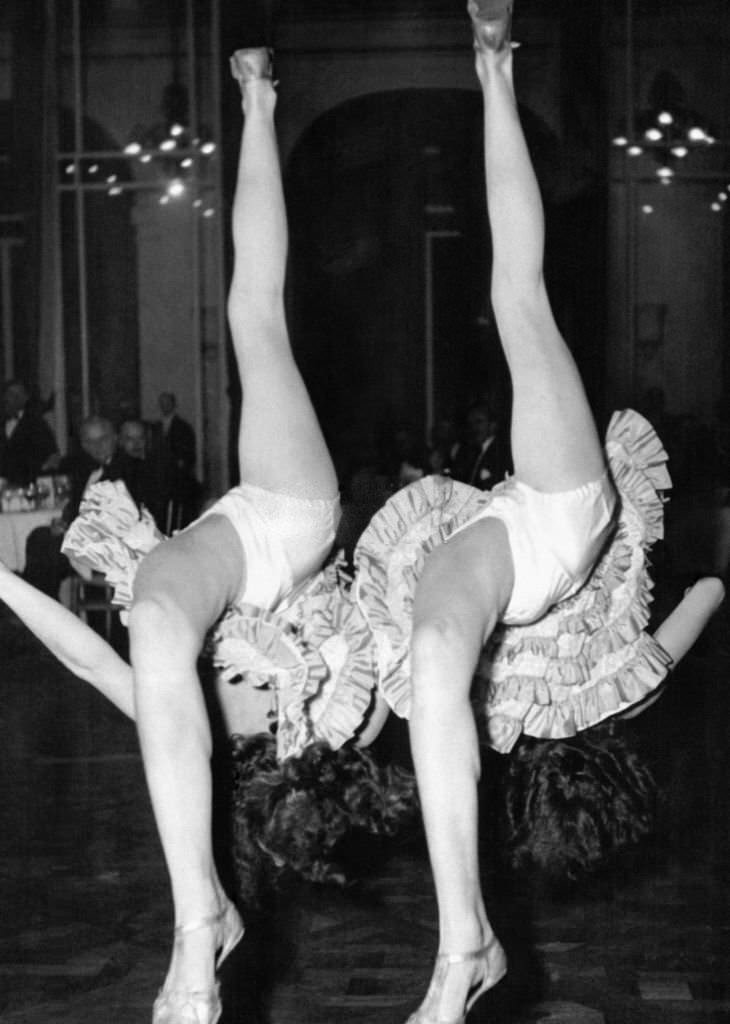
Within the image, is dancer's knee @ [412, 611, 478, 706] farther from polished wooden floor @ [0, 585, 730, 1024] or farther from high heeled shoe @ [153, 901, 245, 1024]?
polished wooden floor @ [0, 585, 730, 1024]

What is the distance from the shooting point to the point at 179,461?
290 inches

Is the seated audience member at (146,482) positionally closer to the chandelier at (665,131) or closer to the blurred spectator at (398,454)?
the blurred spectator at (398,454)

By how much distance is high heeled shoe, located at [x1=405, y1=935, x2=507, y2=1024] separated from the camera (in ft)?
6.60

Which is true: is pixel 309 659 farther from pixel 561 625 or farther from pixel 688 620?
pixel 688 620

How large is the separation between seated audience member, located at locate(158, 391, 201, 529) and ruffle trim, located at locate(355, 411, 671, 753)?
146 inches

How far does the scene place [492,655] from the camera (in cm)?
260

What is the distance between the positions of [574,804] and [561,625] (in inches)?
13.2

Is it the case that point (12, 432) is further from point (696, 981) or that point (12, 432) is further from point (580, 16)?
point (696, 981)

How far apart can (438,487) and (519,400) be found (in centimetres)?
37

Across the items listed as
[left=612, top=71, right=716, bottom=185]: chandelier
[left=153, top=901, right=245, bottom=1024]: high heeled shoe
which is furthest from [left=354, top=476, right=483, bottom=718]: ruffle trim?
[left=612, top=71, right=716, bottom=185]: chandelier

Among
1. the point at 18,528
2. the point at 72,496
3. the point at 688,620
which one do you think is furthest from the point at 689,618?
the point at 18,528

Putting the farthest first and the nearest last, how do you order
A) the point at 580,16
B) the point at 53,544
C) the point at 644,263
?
the point at 644,263 → the point at 53,544 → the point at 580,16

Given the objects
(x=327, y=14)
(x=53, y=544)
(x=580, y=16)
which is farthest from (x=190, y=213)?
(x=580, y=16)

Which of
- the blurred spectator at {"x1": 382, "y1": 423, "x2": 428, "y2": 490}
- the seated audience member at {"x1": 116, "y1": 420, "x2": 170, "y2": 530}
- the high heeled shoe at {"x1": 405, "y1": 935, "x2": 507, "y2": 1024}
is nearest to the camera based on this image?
the high heeled shoe at {"x1": 405, "y1": 935, "x2": 507, "y2": 1024}
